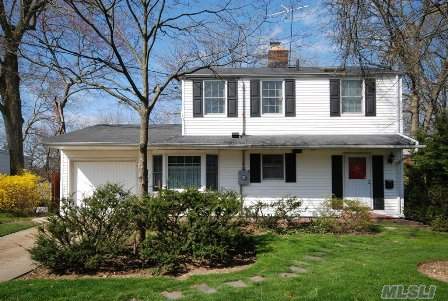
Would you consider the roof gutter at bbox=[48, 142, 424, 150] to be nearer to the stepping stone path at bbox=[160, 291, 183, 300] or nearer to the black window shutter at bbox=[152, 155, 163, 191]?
the black window shutter at bbox=[152, 155, 163, 191]

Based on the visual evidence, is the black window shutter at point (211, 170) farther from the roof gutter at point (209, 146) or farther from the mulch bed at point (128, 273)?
the mulch bed at point (128, 273)

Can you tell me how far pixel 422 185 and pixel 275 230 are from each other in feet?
21.3

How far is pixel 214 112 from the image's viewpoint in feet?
54.1

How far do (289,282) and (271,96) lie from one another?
10710 millimetres

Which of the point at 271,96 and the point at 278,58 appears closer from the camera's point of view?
the point at 271,96

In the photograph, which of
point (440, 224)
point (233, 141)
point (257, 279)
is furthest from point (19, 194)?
point (440, 224)

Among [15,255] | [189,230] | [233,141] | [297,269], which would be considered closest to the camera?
[297,269]

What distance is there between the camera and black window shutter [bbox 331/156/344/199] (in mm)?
15867

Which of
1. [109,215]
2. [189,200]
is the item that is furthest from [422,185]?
[109,215]

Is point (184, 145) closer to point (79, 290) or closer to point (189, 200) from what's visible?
point (189, 200)

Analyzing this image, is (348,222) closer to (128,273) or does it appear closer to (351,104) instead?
(351,104)

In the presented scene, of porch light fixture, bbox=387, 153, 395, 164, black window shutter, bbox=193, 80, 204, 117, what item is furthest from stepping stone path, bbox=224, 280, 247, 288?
porch light fixture, bbox=387, 153, 395, 164

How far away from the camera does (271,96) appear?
16453 millimetres

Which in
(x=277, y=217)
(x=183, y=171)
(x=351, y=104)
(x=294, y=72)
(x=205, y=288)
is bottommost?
(x=205, y=288)
